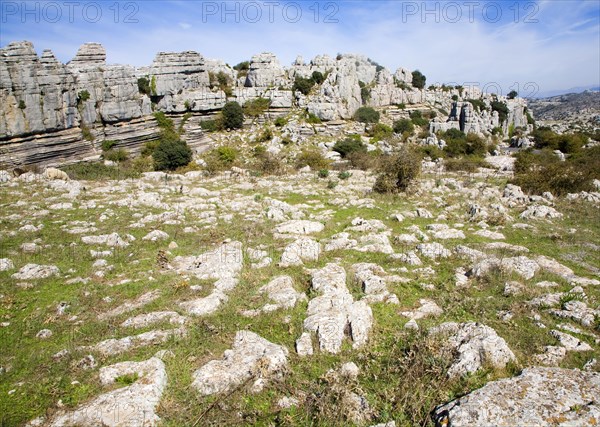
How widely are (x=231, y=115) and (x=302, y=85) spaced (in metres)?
10.1

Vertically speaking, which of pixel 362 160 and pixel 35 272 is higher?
pixel 362 160

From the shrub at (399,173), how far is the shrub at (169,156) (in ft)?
60.4

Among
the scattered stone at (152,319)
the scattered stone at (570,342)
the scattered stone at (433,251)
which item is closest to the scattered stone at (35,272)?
Result: the scattered stone at (152,319)

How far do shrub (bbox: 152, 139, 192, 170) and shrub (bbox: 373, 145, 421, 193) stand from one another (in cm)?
1840

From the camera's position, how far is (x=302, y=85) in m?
42.7

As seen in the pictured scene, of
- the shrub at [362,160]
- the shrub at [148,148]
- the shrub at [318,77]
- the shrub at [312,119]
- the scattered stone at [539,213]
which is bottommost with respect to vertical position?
the scattered stone at [539,213]

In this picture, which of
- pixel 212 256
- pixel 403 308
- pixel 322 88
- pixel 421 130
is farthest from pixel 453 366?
pixel 421 130

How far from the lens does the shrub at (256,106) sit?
1590 inches

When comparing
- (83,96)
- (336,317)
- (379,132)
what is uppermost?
(83,96)

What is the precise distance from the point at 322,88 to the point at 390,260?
35.7 meters

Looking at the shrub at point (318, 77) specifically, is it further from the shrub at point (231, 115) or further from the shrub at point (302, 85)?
the shrub at point (231, 115)

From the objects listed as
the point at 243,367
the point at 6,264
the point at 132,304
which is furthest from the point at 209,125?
the point at 243,367

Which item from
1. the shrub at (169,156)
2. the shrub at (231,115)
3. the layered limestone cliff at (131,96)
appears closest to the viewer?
the layered limestone cliff at (131,96)

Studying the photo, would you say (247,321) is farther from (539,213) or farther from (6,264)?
(539,213)
